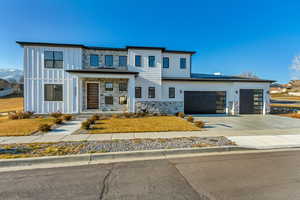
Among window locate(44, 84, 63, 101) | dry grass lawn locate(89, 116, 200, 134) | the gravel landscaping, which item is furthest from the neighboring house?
the gravel landscaping

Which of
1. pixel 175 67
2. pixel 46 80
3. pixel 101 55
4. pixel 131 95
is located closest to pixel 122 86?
pixel 131 95

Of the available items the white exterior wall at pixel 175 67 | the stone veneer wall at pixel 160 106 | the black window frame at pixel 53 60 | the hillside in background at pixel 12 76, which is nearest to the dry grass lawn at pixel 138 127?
the stone veneer wall at pixel 160 106

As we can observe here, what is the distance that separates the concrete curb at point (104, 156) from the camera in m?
3.69

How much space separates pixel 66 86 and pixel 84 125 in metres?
6.70

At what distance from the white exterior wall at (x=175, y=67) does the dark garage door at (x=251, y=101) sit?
6259 mm

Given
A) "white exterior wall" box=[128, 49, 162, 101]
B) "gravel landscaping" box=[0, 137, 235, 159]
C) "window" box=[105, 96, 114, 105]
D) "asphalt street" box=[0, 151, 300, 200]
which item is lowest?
"asphalt street" box=[0, 151, 300, 200]

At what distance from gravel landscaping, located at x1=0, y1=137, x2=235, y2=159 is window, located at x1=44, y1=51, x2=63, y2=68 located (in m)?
9.17

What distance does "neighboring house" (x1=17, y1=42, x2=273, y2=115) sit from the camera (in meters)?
11.6

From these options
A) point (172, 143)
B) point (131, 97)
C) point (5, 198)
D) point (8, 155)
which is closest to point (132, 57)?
point (131, 97)

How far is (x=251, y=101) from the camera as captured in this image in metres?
14.3

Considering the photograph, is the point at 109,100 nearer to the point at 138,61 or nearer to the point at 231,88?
the point at 138,61

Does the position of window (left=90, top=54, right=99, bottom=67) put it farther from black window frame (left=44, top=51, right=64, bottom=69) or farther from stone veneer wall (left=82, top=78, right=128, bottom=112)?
black window frame (left=44, top=51, right=64, bottom=69)

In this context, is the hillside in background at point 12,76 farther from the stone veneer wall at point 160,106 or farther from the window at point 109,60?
the stone veneer wall at point 160,106

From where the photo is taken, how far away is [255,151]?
15.7 feet
